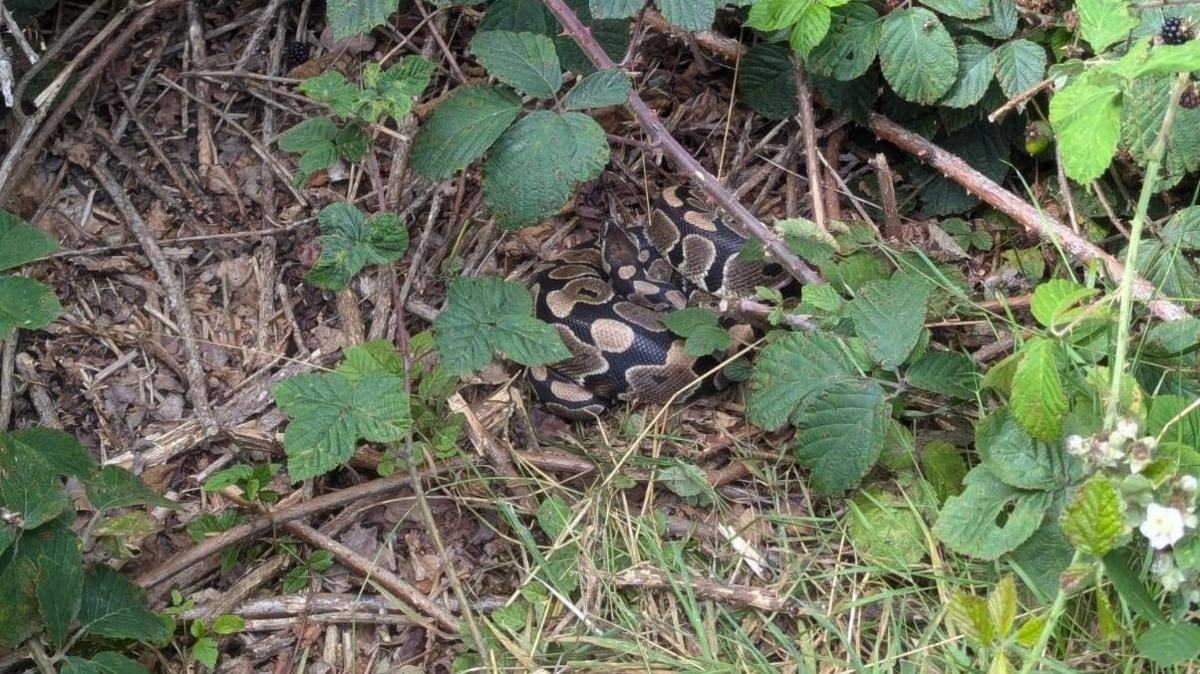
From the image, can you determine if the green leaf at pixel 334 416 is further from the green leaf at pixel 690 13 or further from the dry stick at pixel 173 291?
the green leaf at pixel 690 13

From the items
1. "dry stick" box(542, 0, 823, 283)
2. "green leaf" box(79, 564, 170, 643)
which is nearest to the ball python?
"dry stick" box(542, 0, 823, 283)

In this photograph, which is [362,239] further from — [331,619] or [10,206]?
[10,206]

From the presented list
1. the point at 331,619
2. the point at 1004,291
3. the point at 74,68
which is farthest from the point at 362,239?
the point at 1004,291

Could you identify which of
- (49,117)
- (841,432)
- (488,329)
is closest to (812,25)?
(841,432)

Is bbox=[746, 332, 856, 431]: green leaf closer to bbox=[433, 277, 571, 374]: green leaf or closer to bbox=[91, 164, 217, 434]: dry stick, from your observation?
bbox=[433, 277, 571, 374]: green leaf

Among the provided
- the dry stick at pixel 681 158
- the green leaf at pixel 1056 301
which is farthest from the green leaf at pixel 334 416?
the green leaf at pixel 1056 301
